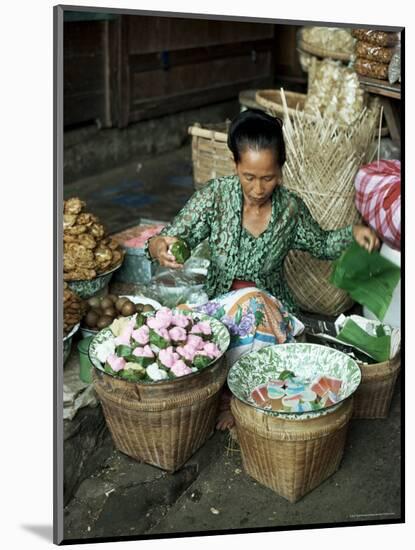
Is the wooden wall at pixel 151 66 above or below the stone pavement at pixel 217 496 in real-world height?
above

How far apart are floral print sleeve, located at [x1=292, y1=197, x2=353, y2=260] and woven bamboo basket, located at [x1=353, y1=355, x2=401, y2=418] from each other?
17.5 inches

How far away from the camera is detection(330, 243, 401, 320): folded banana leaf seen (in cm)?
318

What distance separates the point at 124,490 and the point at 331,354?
87cm

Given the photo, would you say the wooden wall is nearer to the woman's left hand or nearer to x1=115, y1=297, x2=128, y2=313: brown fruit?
x1=115, y1=297, x2=128, y2=313: brown fruit

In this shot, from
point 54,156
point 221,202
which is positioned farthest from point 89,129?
point 54,156

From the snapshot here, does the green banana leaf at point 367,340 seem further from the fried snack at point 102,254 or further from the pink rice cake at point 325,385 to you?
the fried snack at point 102,254

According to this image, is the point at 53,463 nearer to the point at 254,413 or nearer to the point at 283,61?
the point at 254,413

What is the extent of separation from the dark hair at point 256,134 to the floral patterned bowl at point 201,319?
1.93ft

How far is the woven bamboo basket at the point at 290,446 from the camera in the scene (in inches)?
110

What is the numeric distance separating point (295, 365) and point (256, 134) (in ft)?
2.75

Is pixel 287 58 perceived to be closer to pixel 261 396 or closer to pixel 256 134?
pixel 256 134

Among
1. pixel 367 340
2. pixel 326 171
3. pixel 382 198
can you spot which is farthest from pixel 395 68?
pixel 367 340

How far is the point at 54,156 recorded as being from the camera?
2.62 meters

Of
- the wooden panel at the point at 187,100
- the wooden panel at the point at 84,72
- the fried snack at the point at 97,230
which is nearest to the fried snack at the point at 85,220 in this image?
the fried snack at the point at 97,230
